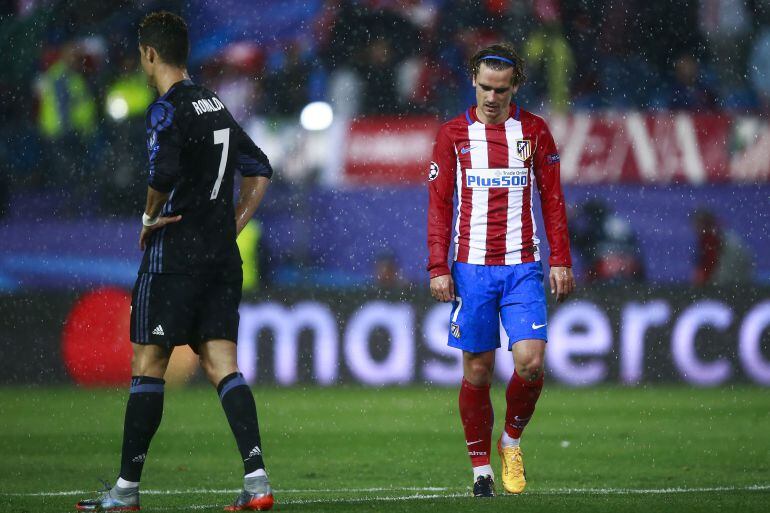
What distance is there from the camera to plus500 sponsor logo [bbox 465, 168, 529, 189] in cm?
527

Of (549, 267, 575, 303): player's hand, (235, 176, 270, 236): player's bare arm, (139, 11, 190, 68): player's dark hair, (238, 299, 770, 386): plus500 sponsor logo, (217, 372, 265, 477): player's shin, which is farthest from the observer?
(238, 299, 770, 386): plus500 sponsor logo

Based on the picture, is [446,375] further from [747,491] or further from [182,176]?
[182,176]

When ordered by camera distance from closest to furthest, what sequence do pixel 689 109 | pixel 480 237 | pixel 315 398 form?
pixel 480 237 → pixel 315 398 → pixel 689 109

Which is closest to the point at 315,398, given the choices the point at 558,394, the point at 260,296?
the point at 260,296

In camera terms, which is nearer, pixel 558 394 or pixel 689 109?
pixel 558 394

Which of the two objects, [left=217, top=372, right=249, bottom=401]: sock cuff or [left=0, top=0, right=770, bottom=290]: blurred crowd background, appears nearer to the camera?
[left=217, top=372, right=249, bottom=401]: sock cuff

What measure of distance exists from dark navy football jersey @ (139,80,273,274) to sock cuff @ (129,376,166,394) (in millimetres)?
372

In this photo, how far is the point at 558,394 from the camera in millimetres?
10570

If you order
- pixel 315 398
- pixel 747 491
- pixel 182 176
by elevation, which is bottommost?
pixel 747 491

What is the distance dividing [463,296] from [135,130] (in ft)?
30.4

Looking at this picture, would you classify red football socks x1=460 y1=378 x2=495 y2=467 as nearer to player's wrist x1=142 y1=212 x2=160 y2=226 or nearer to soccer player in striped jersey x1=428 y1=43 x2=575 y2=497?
soccer player in striped jersey x1=428 y1=43 x2=575 y2=497

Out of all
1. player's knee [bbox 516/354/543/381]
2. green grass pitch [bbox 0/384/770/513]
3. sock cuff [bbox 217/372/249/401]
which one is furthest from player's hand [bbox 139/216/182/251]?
player's knee [bbox 516/354/543/381]

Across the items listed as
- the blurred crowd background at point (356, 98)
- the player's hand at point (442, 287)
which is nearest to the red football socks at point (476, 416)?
the player's hand at point (442, 287)

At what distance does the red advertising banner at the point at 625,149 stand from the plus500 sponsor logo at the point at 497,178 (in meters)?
9.02
